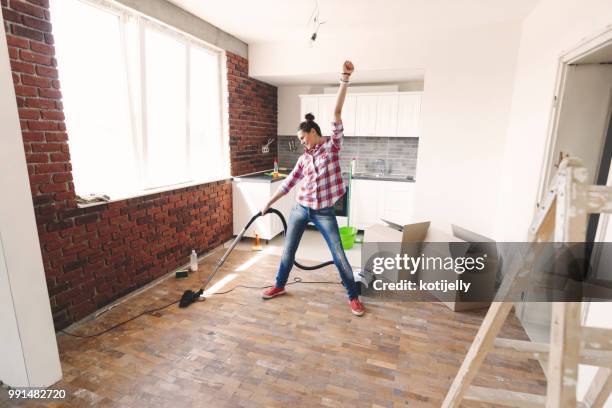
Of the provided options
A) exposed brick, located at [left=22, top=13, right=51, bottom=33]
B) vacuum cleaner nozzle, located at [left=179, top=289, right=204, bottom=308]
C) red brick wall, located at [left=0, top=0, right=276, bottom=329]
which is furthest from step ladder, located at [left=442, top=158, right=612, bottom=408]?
exposed brick, located at [left=22, top=13, right=51, bottom=33]

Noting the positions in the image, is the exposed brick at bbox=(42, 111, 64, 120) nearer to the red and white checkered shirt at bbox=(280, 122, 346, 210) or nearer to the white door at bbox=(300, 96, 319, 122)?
the red and white checkered shirt at bbox=(280, 122, 346, 210)

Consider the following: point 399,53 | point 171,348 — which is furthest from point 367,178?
point 171,348

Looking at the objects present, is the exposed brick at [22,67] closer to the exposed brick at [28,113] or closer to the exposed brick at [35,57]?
the exposed brick at [35,57]

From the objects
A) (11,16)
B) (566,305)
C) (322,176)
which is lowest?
(566,305)

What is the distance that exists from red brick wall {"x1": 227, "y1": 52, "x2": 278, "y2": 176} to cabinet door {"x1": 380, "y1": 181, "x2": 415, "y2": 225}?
185cm

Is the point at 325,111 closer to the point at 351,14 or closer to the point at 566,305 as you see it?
the point at 351,14

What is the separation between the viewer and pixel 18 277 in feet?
4.94

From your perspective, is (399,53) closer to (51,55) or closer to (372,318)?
(372,318)

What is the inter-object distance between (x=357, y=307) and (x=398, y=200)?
207 centimetres

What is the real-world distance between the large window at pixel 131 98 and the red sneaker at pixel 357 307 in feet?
6.69

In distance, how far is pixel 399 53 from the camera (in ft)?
11.2

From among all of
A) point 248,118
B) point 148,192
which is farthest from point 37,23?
point 248,118

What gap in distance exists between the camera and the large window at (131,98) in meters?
2.20

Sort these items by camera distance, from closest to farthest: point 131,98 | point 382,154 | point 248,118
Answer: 1. point 131,98
2. point 248,118
3. point 382,154
